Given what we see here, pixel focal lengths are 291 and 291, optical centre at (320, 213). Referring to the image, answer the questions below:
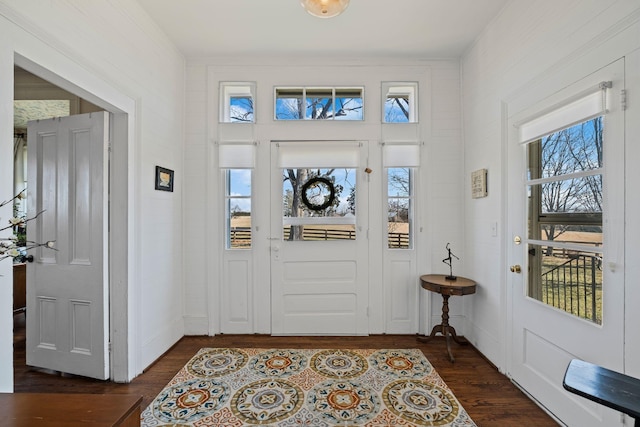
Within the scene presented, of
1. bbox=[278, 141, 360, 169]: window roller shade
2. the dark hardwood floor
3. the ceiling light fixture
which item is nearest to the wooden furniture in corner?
the dark hardwood floor

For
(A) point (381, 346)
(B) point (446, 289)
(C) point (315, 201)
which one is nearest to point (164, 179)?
(C) point (315, 201)

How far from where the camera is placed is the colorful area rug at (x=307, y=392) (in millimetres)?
1898

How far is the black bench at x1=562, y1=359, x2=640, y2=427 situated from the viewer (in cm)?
79

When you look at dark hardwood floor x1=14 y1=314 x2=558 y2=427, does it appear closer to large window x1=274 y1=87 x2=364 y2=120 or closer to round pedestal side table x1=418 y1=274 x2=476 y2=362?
round pedestal side table x1=418 y1=274 x2=476 y2=362

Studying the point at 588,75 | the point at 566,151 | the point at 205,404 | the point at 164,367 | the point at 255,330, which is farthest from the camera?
the point at 255,330

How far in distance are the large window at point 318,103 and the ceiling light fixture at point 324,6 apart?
4.70ft

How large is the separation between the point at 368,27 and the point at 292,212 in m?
1.94

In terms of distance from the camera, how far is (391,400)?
2.08 meters

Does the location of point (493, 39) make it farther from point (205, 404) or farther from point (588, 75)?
point (205, 404)

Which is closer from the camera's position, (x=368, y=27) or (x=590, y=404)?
(x=590, y=404)

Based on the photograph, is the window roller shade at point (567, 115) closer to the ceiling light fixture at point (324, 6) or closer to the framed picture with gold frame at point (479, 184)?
Answer: the framed picture with gold frame at point (479, 184)

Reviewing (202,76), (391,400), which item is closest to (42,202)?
(202,76)

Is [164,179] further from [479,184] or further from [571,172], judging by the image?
[571,172]

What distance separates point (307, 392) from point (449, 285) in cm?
157
